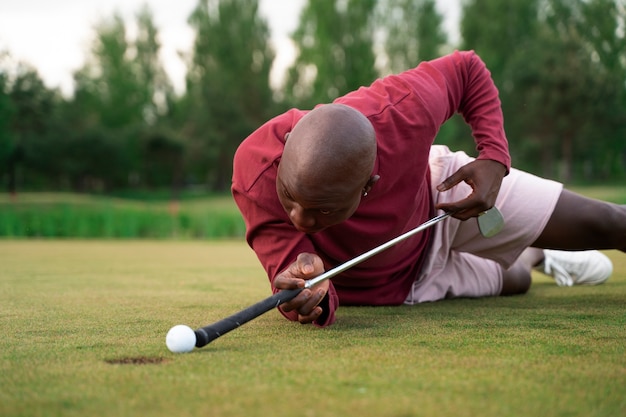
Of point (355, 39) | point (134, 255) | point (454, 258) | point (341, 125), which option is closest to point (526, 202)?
point (454, 258)

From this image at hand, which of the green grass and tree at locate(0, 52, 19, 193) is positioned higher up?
tree at locate(0, 52, 19, 193)

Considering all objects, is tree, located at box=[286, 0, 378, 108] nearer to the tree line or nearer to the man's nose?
the tree line

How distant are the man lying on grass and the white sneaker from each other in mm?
823

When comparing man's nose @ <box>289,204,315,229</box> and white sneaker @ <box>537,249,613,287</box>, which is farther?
white sneaker @ <box>537,249,613,287</box>

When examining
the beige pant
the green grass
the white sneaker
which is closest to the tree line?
the green grass

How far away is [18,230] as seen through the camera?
1379cm

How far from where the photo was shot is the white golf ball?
2088mm

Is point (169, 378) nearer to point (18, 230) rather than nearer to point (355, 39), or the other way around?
point (18, 230)

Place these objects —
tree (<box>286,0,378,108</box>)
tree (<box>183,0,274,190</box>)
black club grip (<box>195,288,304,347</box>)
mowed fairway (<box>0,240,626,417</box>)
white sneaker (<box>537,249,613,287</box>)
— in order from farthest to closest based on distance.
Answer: tree (<box>183,0,274,190</box>) → tree (<box>286,0,378,108</box>) → white sneaker (<box>537,249,613,287</box>) → black club grip (<box>195,288,304,347</box>) → mowed fairway (<box>0,240,626,417</box>)

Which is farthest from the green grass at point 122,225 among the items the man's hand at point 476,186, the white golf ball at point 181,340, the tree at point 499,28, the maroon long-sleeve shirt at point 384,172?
the tree at point 499,28

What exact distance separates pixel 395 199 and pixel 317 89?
34.6 metres

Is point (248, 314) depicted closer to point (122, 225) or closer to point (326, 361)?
point (326, 361)

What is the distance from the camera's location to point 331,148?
2262 millimetres

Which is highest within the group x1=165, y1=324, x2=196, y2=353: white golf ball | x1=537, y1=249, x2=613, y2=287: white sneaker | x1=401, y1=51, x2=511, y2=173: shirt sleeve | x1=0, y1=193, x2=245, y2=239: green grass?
Answer: x1=401, y1=51, x2=511, y2=173: shirt sleeve
